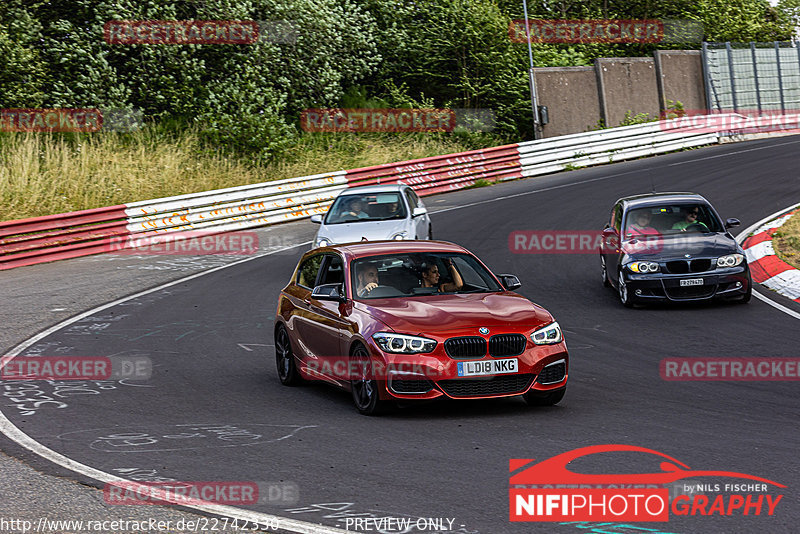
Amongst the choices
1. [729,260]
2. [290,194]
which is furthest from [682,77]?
[729,260]

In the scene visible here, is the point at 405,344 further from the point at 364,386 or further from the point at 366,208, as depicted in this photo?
the point at 366,208

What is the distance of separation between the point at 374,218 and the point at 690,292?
579 centimetres

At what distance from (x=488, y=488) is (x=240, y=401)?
3890 millimetres

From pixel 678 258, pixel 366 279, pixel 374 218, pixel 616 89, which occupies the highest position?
pixel 616 89

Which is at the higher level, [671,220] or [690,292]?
[671,220]

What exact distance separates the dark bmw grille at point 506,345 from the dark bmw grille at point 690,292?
630 cm

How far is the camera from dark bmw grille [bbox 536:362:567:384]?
8.81m

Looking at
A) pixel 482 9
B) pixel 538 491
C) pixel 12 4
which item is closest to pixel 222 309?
pixel 538 491

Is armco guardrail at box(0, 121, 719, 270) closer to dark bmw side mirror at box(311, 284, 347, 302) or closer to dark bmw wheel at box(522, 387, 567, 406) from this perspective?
dark bmw side mirror at box(311, 284, 347, 302)

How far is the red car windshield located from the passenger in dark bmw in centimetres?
510

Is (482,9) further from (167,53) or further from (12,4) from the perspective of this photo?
(12,4)

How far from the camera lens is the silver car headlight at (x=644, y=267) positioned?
14571 mm

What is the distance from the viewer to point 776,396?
9.20 meters

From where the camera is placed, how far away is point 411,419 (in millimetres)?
8812
